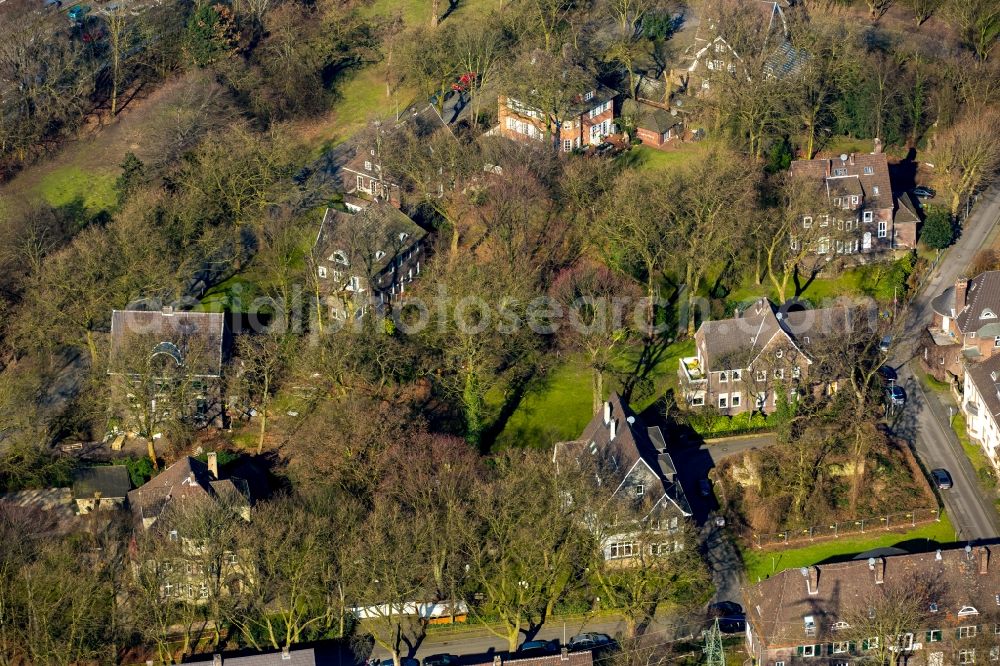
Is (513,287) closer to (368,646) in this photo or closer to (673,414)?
(673,414)

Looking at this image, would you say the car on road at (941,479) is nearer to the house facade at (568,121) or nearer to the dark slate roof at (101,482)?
the house facade at (568,121)

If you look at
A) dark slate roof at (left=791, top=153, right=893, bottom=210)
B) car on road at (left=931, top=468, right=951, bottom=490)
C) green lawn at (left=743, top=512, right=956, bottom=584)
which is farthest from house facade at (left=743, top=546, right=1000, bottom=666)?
dark slate roof at (left=791, top=153, right=893, bottom=210)

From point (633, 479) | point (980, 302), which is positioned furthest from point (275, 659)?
point (980, 302)

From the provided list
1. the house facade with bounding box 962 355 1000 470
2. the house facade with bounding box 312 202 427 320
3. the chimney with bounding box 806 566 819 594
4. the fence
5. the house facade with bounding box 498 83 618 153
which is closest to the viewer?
the chimney with bounding box 806 566 819 594

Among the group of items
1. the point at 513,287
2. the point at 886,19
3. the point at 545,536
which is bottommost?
the point at 545,536

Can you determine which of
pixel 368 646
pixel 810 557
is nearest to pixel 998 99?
pixel 810 557

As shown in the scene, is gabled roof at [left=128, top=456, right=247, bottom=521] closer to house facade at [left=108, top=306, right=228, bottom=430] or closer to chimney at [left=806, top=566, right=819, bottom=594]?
house facade at [left=108, top=306, right=228, bottom=430]

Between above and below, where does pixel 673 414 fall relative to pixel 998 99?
below
